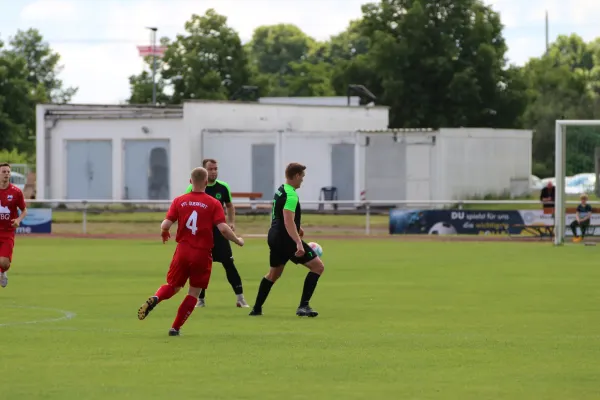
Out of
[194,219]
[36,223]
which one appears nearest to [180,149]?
[36,223]

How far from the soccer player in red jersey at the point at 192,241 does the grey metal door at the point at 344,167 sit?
41.9 meters

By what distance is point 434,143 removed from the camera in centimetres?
5438

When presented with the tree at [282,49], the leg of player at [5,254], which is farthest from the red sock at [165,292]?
the tree at [282,49]

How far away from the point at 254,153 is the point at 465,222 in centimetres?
1765

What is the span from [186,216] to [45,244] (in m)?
24.4

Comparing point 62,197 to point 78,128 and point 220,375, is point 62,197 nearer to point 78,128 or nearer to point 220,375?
point 78,128

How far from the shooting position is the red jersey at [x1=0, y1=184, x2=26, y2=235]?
21359mm

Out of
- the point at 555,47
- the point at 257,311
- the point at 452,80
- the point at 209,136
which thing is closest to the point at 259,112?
the point at 209,136

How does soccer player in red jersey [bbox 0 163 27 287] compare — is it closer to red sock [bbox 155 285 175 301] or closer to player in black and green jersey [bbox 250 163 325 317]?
player in black and green jersey [bbox 250 163 325 317]

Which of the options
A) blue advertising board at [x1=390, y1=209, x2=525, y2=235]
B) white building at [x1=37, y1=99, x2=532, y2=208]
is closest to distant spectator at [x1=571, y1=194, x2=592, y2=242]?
blue advertising board at [x1=390, y1=209, x2=525, y2=235]

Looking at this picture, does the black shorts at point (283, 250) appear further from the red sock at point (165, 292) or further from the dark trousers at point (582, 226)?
the dark trousers at point (582, 226)

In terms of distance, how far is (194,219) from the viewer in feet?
A: 48.6

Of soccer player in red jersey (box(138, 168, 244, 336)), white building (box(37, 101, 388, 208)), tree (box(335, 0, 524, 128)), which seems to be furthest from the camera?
tree (box(335, 0, 524, 128))

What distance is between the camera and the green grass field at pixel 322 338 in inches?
442
